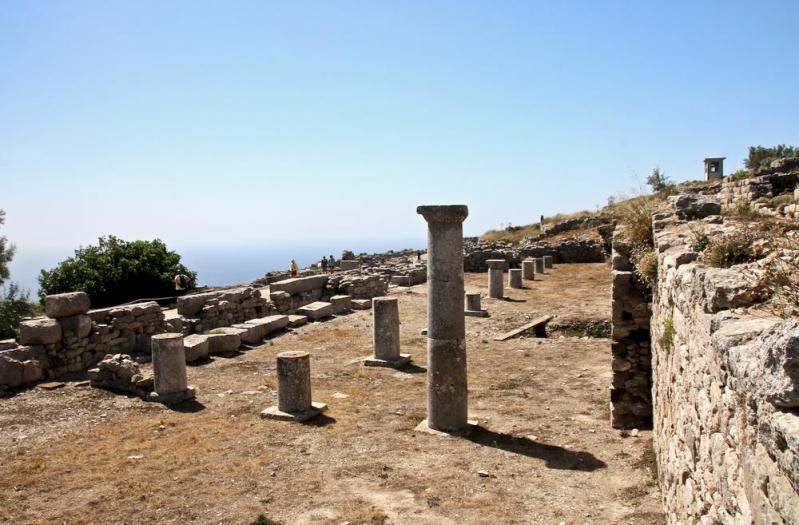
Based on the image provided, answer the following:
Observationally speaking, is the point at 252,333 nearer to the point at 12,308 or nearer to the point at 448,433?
the point at 448,433

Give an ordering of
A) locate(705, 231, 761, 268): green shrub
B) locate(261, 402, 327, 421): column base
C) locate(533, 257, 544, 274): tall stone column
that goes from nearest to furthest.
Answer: locate(705, 231, 761, 268): green shrub
locate(261, 402, 327, 421): column base
locate(533, 257, 544, 274): tall stone column

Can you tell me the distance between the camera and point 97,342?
1334 centimetres

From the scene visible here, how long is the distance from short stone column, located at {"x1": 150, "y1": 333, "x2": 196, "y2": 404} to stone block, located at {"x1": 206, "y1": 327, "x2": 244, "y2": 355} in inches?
132

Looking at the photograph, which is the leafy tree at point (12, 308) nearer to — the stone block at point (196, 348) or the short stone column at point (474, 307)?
the stone block at point (196, 348)

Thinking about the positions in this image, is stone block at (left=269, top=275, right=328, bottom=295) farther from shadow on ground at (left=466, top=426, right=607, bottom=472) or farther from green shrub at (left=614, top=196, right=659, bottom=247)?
green shrub at (left=614, top=196, right=659, bottom=247)

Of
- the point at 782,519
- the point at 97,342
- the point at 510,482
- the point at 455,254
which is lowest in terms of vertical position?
the point at 510,482

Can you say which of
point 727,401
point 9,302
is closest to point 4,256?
point 9,302

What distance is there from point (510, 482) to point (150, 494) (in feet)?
14.1

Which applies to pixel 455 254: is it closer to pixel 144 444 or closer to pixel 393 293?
pixel 144 444

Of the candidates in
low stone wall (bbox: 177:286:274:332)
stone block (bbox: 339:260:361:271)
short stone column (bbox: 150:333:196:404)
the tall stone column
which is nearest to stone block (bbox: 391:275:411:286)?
the tall stone column

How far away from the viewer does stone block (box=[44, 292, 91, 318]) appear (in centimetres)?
1255

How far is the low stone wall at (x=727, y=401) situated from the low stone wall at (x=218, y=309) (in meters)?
13.4

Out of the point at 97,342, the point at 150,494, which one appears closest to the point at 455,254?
the point at 150,494

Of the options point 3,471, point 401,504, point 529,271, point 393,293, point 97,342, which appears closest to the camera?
point 401,504
